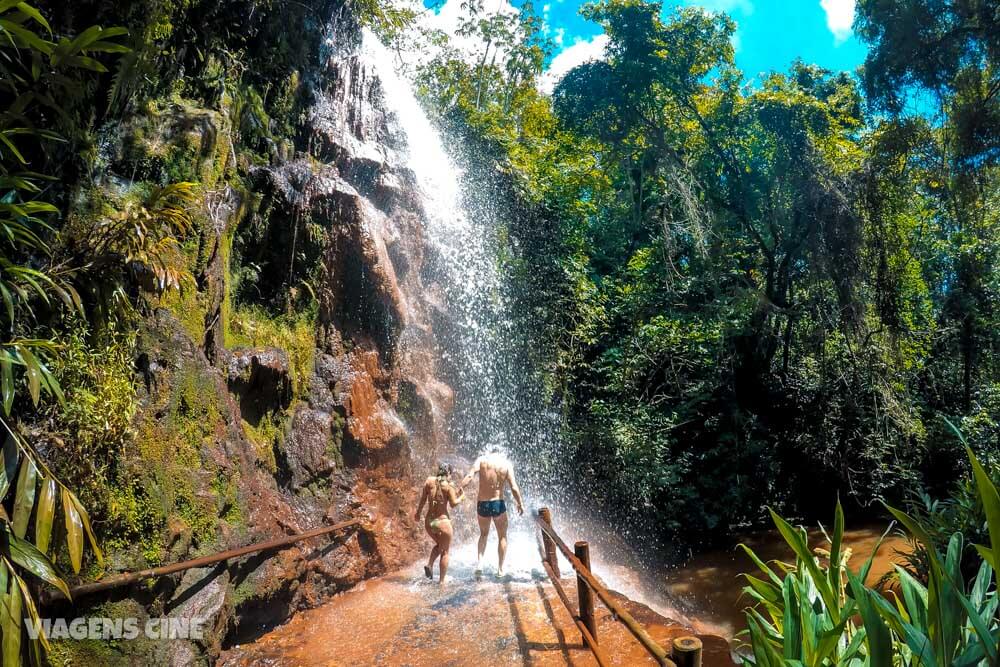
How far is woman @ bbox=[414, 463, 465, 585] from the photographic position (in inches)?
284

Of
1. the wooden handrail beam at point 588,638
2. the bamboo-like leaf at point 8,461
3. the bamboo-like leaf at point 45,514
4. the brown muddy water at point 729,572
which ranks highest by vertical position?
the bamboo-like leaf at point 8,461

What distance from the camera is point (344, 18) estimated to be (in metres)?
11.9

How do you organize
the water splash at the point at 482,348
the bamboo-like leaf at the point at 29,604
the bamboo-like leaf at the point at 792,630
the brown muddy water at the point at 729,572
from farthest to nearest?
the water splash at the point at 482,348
the brown muddy water at the point at 729,572
the bamboo-like leaf at the point at 29,604
the bamboo-like leaf at the point at 792,630

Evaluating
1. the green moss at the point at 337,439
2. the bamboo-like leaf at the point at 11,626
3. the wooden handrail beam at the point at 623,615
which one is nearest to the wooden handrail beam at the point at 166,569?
the bamboo-like leaf at the point at 11,626

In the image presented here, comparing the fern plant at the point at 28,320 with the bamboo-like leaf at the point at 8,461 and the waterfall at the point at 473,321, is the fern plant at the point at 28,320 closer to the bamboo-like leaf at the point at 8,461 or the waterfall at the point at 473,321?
the bamboo-like leaf at the point at 8,461

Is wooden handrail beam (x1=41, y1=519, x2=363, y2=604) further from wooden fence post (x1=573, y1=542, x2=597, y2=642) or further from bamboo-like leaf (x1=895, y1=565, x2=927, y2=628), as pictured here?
A: bamboo-like leaf (x1=895, y1=565, x2=927, y2=628)

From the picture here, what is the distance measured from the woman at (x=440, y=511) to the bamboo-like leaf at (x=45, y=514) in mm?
4156

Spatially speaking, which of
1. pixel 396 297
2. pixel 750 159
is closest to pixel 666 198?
pixel 750 159

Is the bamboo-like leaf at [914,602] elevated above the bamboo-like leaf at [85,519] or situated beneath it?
situated beneath

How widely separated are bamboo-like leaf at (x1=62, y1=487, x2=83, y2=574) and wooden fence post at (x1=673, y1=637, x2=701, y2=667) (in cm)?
359

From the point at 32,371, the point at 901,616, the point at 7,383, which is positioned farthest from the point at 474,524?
the point at 901,616

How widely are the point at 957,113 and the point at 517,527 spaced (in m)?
9.13

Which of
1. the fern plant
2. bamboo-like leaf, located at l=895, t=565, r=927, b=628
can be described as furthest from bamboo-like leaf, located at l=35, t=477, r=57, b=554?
bamboo-like leaf, located at l=895, t=565, r=927, b=628

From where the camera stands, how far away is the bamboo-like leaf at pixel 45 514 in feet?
11.8
